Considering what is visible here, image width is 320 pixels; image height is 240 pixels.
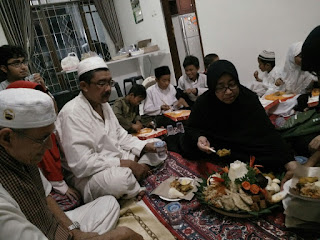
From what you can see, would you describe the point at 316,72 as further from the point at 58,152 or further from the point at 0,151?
the point at 58,152

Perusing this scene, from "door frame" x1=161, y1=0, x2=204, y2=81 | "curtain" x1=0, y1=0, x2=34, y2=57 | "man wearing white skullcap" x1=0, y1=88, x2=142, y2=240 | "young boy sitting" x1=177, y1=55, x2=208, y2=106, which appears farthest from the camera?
"curtain" x1=0, y1=0, x2=34, y2=57

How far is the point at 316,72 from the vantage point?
1.45 meters

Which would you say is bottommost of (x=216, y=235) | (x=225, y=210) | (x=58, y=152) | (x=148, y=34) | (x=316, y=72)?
(x=216, y=235)

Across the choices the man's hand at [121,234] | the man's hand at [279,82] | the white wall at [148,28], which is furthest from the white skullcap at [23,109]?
the white wall at [148,28]

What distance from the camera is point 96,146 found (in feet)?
6.94

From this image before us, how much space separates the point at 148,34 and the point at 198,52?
58.1 inches

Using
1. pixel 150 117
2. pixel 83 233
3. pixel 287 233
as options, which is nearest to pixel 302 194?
pixel 287 233

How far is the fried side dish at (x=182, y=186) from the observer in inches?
74.0

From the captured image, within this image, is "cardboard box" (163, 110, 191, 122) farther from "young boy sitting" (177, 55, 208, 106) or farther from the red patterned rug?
the red patterned rug

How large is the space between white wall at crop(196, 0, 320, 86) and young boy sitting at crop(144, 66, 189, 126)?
153 cm

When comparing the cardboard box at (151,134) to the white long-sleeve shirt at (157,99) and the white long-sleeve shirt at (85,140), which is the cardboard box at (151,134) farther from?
the white long-sleeve shirt at (157,99)

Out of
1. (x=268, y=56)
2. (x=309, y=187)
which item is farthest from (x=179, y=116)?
(x=309, y=187)

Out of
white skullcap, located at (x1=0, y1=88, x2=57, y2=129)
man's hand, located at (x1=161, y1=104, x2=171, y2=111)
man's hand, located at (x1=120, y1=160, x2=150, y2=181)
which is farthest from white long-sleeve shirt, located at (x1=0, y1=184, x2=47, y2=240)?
man's hand, located at (x1=161, y1=104, x2=171, y2=111)

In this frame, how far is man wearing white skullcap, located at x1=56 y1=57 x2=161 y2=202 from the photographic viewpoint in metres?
1.94
